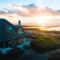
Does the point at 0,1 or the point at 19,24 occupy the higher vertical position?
the point at 0,1

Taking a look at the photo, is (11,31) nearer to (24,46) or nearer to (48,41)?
(24,46)

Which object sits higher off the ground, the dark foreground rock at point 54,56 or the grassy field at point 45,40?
the grassy field at point 45,40

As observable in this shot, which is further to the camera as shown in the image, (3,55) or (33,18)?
(33,18)

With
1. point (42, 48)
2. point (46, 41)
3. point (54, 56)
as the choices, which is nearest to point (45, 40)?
point (46, 41)

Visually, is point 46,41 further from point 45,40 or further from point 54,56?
point 54,56

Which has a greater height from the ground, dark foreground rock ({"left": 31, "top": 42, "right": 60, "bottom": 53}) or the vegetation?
the vegetation

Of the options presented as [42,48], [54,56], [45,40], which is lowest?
[54,56]

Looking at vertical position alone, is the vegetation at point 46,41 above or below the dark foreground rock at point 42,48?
above

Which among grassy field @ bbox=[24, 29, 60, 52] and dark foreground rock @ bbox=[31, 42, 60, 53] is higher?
grassy field @ bbox=[24, 29, 60, 52]

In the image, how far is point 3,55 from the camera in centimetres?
257

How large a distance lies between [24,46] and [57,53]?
49cm

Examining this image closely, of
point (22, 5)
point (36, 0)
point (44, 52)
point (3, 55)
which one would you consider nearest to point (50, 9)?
point (36, 0)

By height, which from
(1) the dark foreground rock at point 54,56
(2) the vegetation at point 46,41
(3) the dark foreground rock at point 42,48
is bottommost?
(1) the dark foreground rock at point 54,56

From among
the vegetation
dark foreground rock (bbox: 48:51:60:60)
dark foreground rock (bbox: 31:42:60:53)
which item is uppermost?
the vegetation
